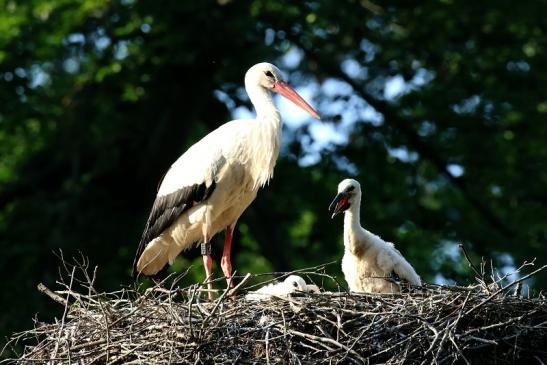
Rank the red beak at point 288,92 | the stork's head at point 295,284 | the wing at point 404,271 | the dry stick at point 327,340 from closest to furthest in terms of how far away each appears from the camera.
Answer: the dry stick at point 327,340, the stork's head at point 295,284, the wing at point 404,271, the red beak at point 288,92

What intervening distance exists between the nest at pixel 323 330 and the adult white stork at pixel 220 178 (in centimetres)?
195

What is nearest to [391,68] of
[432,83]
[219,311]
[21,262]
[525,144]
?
[432,83]

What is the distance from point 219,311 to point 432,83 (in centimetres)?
867

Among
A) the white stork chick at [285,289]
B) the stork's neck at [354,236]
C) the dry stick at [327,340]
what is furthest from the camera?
the stork's neck at [354,236]

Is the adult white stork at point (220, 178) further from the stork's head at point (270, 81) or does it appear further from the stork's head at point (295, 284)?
the stork's head at point (295, 284)

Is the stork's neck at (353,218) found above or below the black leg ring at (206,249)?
above

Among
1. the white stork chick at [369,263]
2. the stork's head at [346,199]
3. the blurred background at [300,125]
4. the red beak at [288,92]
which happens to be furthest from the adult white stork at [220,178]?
the blurred background at [300,125]

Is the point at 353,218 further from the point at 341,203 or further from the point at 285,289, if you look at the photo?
the point at 285,289

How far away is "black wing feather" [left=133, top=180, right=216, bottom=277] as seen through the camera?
1031 cm

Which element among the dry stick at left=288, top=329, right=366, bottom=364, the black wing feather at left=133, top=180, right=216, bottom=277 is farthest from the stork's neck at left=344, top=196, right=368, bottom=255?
the dry stick at left=288, top=329, right=366, bottom=364

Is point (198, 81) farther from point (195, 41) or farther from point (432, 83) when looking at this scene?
point (432, 83)

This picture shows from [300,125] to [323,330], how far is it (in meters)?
8.52

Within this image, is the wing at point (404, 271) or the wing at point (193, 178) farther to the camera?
the wing at point (193, 178)

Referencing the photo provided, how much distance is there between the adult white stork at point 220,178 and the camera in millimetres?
10258
